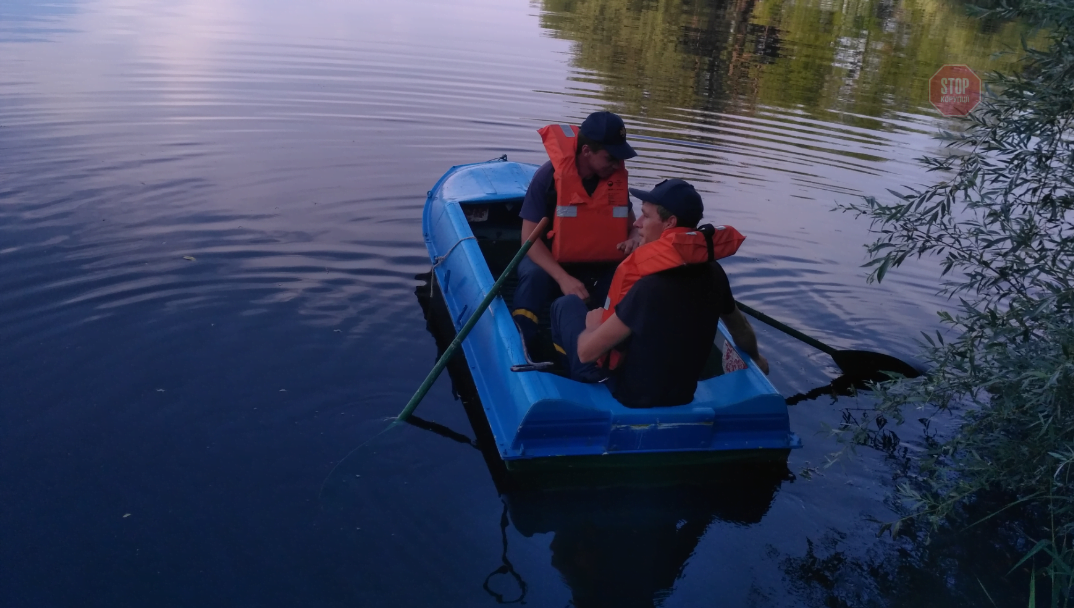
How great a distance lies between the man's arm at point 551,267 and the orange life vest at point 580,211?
9 cm

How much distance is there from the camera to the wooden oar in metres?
5.10

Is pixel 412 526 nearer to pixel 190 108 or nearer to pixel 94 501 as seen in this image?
pixel 94 501

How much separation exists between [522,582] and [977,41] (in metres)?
18.8

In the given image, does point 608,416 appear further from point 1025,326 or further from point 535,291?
point 1025,326

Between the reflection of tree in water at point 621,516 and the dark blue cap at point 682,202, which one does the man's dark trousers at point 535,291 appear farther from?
the dark blue cap at point 682,202

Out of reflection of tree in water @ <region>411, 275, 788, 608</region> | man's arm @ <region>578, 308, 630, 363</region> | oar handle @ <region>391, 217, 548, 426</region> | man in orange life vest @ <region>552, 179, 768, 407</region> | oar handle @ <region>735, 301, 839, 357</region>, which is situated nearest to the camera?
reflection of tree in water @ <region>411, 275, 788, 608</region>

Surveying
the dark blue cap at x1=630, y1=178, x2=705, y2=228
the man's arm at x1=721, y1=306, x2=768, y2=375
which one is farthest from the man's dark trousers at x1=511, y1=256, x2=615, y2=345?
the dark blue cap at x1=630, y1=178, x2=705, y2=228

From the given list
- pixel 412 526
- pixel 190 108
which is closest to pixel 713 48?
pixel 190 108

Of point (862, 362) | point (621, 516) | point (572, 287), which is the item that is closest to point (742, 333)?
point (572, 287)

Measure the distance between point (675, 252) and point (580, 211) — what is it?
4.40 feet

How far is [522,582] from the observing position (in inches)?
128

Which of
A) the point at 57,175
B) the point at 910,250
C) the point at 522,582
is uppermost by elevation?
the point at 910,250

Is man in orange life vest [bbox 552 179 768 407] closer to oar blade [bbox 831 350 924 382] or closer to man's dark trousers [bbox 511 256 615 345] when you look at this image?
man's dark trousers [bbox 511 256 615 345]

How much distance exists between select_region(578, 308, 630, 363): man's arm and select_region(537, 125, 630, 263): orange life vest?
1031 millimetres
